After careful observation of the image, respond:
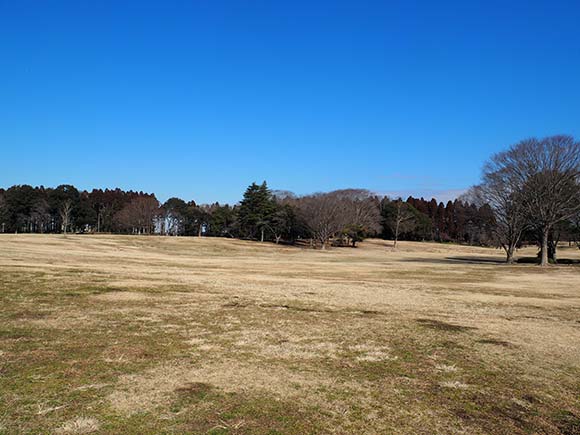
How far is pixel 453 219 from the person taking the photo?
4791 inches

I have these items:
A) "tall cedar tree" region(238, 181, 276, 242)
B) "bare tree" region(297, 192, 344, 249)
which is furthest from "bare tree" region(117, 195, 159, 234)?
"bare tree" region(297, 192, 344, 249)

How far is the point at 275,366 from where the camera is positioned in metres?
7.23

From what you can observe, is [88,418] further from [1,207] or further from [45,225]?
[45,225]

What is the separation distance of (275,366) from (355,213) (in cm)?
7682

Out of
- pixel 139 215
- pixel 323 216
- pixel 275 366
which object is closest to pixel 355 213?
pixel 323 216

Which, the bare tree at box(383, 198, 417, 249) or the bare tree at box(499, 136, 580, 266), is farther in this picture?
the bare tree at box(383, 198, 417, 249)

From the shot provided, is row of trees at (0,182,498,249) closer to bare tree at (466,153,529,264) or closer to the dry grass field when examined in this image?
bare tree at (466,153,529,264)

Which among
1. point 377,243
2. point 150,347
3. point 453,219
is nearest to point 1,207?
point 377,243

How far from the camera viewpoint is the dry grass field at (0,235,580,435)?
519 cm

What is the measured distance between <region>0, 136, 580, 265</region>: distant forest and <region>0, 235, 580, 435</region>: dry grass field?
3372cm

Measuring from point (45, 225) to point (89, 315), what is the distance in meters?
103

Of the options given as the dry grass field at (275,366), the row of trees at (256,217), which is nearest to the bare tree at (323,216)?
the row of trees at (256,217)

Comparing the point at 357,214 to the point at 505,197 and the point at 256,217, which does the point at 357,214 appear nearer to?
the point at 256,217

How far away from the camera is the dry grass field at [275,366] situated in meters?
5.19
